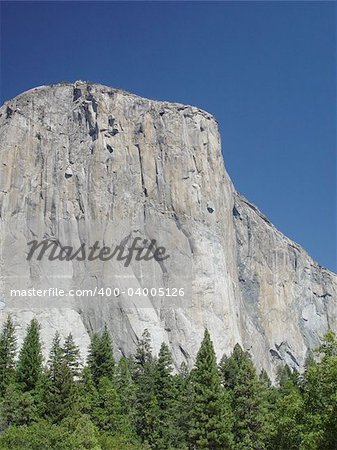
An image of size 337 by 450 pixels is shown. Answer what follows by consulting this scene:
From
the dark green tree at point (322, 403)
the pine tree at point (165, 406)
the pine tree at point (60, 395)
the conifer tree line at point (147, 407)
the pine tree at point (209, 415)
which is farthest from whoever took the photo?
the pine tree at point (165, 406)

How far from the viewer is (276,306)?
410 feet

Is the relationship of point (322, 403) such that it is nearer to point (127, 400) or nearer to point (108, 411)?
point (108, 411)

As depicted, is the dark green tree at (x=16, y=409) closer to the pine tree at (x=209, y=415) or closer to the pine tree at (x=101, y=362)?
the pine tree at (x=209, y=415)

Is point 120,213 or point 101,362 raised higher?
point 120,213

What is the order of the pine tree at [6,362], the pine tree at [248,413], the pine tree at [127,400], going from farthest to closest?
the pine tree at [6,362] < the pine tree at [127,400] < the pine tree at [248,413]

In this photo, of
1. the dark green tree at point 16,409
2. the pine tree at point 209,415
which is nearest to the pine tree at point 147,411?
the pine tree at point 209,415

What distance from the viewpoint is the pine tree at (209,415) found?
140 ft

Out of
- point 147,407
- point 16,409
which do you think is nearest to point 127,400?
point 147,407

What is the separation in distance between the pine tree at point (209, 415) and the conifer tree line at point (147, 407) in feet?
0.21

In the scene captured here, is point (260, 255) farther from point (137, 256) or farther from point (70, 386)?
point (70, 386)

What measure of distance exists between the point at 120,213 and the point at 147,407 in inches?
1988

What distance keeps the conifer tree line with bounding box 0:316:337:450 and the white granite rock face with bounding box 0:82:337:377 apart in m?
31.5

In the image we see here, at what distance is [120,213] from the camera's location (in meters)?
101

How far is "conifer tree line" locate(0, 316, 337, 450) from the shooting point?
3066 centimetres
